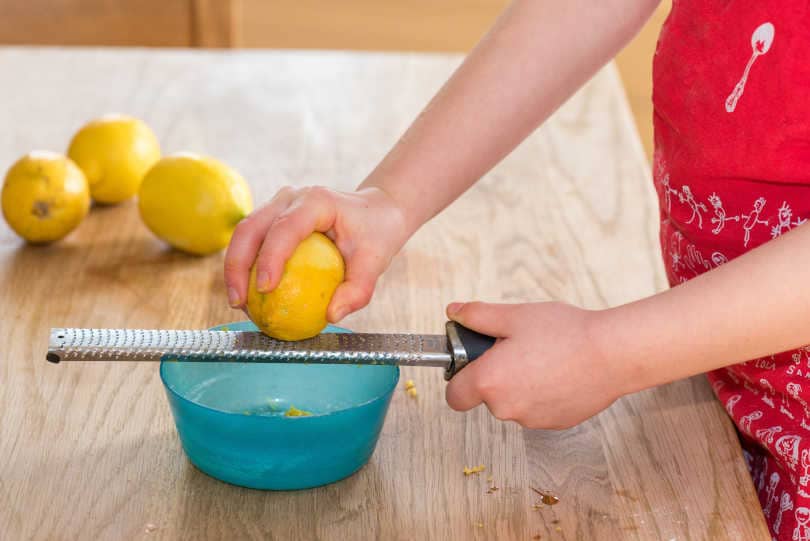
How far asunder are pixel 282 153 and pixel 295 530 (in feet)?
2.04

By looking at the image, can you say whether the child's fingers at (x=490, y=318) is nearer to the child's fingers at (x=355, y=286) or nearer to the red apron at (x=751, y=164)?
the child's fingers at (x=355, y=286)

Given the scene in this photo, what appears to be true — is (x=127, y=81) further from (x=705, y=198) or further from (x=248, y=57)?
(x=705, y=198)

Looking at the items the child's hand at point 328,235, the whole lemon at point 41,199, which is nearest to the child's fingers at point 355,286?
the child's hand at point 328,235

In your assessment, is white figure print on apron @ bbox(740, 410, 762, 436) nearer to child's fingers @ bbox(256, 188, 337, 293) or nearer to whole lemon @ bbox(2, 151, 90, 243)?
child's fingers @ bbox(256, 188, 337, 293)

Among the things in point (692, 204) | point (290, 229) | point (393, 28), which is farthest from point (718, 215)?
point (393, 28)

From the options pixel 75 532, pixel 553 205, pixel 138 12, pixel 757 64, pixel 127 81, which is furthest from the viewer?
pixel 138 12

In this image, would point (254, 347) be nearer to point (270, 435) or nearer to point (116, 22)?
point (270, 435)

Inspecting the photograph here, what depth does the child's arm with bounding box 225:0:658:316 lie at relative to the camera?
87 centimetres

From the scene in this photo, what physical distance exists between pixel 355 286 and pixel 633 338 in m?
0.22

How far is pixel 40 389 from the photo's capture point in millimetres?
854

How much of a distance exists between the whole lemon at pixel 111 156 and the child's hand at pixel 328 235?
33 cm

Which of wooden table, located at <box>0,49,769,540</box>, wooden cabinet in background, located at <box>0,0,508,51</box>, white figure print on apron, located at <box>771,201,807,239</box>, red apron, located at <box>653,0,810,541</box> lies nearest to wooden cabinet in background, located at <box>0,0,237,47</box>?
wooden table, located at <box>0,49,769,540</box>

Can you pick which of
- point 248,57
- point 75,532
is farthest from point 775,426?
point 248,57

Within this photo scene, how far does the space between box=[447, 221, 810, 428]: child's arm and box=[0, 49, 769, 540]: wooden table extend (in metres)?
0.07
